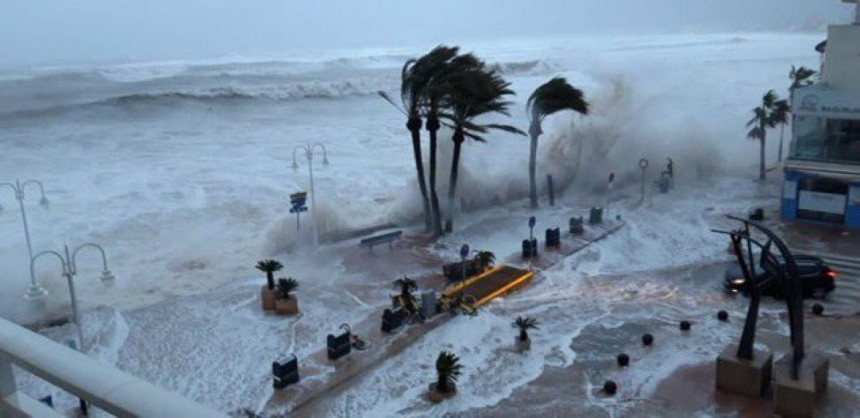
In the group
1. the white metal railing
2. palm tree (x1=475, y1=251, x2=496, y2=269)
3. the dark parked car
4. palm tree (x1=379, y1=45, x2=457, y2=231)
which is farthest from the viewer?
palm tree (x1=379, y1=45, x2=457, y2=231)

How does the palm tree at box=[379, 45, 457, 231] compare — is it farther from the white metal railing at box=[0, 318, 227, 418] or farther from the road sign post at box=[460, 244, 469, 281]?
the white metal railing at box=[0, 318, 227, 418]

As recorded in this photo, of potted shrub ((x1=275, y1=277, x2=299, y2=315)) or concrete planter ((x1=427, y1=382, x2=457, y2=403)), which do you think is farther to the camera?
potted shrub ((x1=275, y1=277, x2=299, y2=315))

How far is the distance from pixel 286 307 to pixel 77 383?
1728cm

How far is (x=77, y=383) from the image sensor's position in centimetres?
237

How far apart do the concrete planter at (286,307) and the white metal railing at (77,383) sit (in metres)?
16.8

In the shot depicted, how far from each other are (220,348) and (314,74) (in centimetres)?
10839

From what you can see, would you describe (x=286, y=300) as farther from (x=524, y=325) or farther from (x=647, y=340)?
(x=647, y=340)

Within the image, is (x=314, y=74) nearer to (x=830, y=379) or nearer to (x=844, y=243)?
(x=844, y=243)

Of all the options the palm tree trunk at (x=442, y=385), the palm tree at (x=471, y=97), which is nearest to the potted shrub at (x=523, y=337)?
the palm tree trunk at (x=442, y=385)

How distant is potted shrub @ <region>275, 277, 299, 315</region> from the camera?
63.6 feet

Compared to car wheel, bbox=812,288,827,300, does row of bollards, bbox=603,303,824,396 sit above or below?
above

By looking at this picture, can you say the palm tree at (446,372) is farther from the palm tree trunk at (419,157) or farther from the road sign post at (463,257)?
the palm tree trunk at (419,157)

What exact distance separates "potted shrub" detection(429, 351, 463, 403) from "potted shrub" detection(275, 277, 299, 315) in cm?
592

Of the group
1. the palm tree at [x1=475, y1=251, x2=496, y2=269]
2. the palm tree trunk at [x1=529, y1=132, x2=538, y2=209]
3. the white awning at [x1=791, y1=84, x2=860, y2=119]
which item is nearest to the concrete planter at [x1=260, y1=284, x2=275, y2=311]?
the palm tree at [x1=475, y1=251, x2=496, y2=269]
